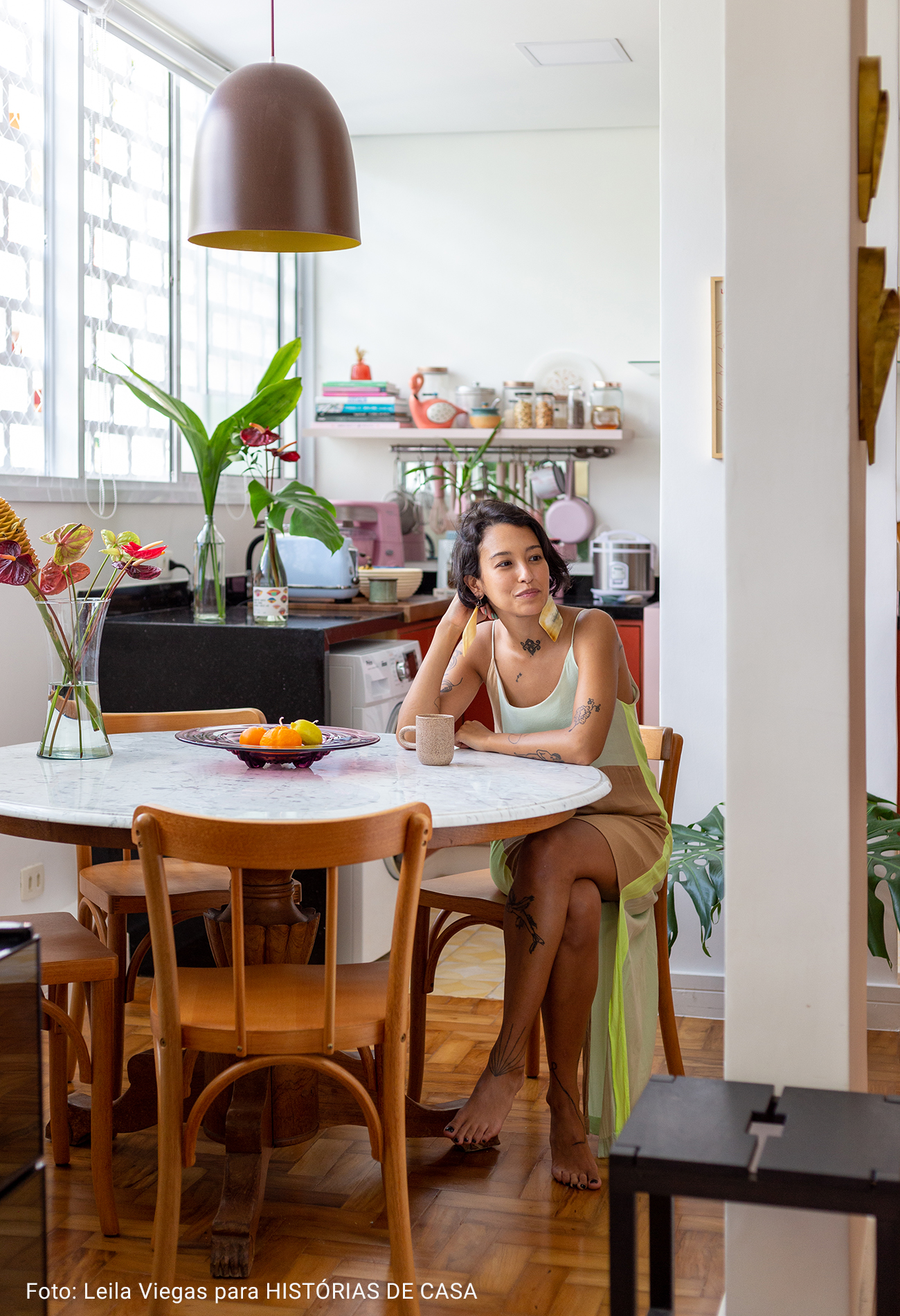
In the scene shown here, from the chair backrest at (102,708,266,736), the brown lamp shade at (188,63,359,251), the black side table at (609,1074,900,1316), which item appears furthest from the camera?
the chair backrest at (102,708,266,736)

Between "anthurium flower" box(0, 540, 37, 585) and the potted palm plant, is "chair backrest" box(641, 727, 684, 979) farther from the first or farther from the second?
the potted palm plant

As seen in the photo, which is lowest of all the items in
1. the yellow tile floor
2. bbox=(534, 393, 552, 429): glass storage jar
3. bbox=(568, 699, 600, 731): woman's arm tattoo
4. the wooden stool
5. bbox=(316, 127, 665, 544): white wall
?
the yellow tile floor

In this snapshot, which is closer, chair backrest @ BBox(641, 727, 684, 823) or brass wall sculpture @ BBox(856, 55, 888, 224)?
brass wall sculpture @ BBox(856, 55, 888, 224)

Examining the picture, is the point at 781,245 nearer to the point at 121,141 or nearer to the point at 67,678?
the point at 67,678

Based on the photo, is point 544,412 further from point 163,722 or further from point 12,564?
point 12,564

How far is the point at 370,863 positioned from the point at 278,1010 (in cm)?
154

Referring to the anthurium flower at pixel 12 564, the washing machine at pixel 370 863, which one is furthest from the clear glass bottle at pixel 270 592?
the anthurium flower at pixel 12 564

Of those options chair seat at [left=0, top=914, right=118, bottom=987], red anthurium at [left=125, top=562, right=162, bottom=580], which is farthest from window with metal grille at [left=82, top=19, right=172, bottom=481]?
chair seat at [left=0, top=914, right=118, bottom=987]

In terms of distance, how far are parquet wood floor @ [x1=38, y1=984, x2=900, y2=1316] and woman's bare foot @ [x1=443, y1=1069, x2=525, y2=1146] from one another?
8cm

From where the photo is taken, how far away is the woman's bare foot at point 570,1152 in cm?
235

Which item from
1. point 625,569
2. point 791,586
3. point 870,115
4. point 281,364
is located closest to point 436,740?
point 791,586

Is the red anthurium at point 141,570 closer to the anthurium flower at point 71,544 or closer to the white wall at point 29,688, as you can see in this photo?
the anthurium flower at point 71,544

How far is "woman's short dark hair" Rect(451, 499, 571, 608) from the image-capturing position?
2.64 meters

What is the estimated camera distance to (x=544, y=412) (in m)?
5.04
